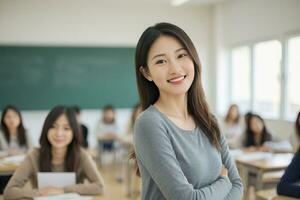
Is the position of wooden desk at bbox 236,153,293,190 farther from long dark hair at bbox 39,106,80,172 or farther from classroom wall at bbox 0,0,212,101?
Result: classroom wall at bbox 0,0,212,101

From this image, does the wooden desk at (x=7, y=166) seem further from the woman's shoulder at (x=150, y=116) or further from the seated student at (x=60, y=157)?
the woman's shoulder at (x=150, y=116)

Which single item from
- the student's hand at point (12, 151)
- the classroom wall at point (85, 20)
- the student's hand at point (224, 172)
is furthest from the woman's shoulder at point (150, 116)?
the classroom wall at point (85, 20)

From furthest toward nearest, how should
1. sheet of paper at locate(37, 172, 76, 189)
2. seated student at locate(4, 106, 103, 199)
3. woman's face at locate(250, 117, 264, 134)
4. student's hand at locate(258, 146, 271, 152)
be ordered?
1. woman's face at locate(250, 117, 264, 134)
2. student's hand at locate(258, 146, 271, 152)
3. seated student at locate(4, 106, 103, 199)
4. sheet of paper at locate(37, 172, 76, 189)

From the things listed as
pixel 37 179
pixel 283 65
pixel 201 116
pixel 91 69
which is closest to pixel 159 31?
pixel 201 116

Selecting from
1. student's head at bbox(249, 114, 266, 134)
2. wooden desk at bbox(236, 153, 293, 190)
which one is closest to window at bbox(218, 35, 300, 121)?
student's head at bbox(249, 114, 266, 134)

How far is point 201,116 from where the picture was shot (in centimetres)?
134

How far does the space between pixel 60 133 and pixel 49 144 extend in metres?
0.12

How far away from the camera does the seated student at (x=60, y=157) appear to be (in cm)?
250

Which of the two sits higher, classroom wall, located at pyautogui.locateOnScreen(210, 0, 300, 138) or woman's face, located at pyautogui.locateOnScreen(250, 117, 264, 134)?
classroom wall, located at pyautogui.locateOnScreen(210, 0, 300, 138)

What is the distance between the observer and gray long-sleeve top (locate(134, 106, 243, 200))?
44.4 inches

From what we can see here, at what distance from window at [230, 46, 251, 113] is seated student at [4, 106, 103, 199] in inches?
209

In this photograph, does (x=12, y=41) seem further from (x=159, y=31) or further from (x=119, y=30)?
(x=159, y=31)

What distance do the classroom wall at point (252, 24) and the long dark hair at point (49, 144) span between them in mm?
4362

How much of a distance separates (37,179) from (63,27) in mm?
5513
